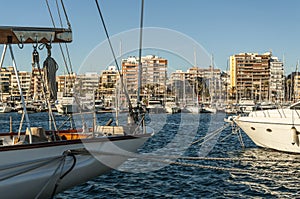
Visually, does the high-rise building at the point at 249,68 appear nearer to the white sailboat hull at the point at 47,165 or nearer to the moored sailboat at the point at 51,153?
the moored sailboat at the point at 51,153

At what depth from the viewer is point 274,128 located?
842 inches

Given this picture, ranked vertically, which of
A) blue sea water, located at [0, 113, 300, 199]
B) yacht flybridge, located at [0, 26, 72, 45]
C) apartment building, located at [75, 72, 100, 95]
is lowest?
blue sea water, located at [0, 113, 300, 199]

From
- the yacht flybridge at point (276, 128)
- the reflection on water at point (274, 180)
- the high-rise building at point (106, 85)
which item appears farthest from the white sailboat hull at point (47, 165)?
the high-rise building at point (106, 85)

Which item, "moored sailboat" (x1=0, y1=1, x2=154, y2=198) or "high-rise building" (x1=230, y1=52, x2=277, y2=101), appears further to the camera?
"high-rise building" (x1=230, y1=52, x2=277, y2=101)

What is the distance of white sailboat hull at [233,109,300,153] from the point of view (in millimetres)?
20875

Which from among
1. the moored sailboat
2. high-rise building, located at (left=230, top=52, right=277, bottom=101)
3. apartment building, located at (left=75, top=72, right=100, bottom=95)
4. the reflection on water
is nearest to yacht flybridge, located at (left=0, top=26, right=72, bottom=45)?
the moored sailboat

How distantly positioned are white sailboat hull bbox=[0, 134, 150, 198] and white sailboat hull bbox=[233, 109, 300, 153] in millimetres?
11520

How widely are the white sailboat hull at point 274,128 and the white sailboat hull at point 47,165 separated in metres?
11.5

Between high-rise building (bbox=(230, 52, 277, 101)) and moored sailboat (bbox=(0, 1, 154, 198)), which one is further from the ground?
high-rise building (bbox=(230, 52, 277, 101))

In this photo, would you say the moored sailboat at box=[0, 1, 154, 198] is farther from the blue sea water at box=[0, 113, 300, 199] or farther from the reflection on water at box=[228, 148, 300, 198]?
the reflection on water at box=[228, 148, 300, 198]

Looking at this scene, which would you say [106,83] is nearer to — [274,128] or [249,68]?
[249,68]

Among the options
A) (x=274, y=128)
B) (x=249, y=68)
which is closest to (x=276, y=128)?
(x=274, y=128)

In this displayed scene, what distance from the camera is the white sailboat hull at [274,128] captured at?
68.5 feet

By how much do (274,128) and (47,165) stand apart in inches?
546
